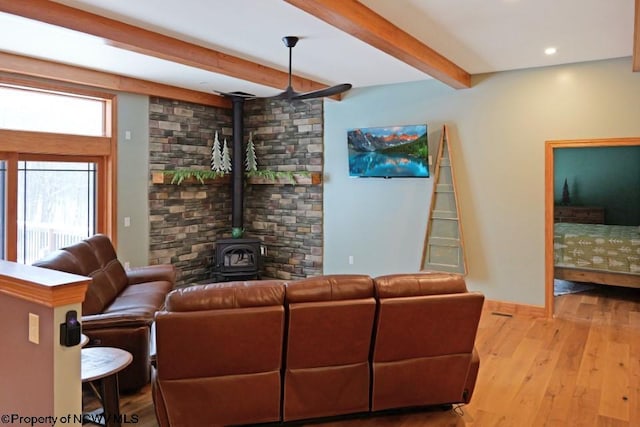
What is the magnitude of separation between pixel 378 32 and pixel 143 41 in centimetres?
194

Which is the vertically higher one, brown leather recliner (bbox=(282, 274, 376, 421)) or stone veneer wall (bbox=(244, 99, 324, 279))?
stone veneer wall (bbox=(244, 99, 324, 279))

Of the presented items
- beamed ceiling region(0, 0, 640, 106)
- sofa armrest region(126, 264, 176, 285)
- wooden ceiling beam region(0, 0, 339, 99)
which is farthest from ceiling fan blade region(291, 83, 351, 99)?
sofa armrest region(126, 264, 176, 285)

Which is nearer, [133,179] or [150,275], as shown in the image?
[150,275]

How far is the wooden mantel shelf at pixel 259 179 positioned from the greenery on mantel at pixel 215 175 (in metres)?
0.01

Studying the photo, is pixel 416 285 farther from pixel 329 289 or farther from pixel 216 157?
pixel 216 157

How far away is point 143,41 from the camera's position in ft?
13.1

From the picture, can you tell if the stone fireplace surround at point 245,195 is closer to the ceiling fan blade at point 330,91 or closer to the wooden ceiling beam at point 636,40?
the ceiling fan blade at point 330,91

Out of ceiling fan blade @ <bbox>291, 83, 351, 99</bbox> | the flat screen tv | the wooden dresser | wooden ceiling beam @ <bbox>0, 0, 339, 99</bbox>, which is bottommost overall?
the wooden dresser

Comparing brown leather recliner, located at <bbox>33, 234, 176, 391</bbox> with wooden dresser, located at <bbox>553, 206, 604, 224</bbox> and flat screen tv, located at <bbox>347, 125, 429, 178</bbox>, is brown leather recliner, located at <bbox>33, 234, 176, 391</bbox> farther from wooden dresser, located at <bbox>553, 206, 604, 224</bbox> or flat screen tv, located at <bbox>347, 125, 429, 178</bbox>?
wooden dresser, located at <bbox>553, 206, 604, 224</bbox>

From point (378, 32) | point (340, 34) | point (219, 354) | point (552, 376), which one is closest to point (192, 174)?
point (340, 34)

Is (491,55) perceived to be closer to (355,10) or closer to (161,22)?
(355,10)

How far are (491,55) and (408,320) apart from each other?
318cm

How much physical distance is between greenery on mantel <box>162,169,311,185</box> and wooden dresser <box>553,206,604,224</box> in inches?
206

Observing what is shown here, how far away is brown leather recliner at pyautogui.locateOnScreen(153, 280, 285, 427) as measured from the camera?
99.6 inches
